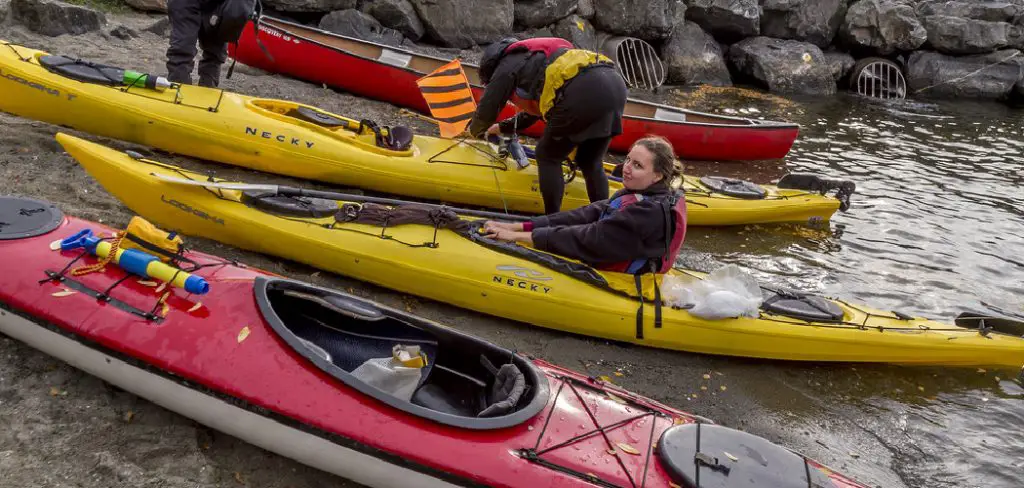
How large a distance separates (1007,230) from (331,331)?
25.9 feet

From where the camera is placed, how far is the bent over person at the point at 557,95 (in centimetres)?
515

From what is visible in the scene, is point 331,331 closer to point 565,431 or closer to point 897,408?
point 565,431

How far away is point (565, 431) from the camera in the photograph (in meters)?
3.01

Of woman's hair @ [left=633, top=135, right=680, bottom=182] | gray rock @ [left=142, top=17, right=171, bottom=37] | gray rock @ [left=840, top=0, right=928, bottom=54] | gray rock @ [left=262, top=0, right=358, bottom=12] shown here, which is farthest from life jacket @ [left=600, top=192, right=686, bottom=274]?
gray rock @ [left=840, top=0, right=928, bottom=54]

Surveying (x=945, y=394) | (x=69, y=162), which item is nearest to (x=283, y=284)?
(x=69, y=162)

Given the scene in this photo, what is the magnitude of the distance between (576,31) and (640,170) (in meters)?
9.67

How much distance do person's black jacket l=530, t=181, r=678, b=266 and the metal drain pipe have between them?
914cm

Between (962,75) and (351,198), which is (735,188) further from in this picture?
(962,75)

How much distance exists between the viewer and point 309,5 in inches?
433

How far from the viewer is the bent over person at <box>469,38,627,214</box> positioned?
5.15 meters

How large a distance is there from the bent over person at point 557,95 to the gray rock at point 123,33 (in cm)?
589

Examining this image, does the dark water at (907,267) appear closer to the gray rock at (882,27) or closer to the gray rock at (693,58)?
the gray rock at (693,58)

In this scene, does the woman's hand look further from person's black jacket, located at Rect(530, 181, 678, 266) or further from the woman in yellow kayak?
person's black jacket, located at Rect(530, 181, 678, 266)

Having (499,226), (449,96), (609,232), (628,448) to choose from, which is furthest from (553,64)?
(628,448)
